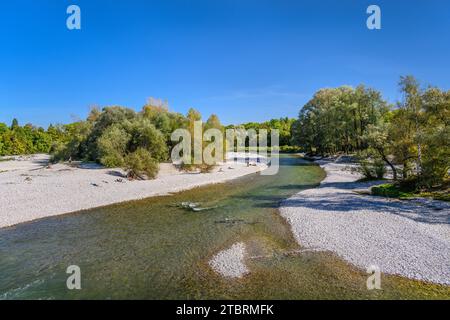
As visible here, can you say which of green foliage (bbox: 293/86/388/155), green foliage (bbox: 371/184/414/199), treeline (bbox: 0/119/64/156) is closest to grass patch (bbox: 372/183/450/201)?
green foliage (bbox: 371/184/414/199)

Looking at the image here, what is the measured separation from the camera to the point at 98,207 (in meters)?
22.9

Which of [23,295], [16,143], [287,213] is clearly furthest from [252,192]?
[16,143]

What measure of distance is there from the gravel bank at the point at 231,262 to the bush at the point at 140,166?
979 inches

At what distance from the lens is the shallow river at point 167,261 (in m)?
10.1

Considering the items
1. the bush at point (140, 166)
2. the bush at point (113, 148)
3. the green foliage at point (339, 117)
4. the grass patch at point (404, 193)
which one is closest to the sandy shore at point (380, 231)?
the grass patch at point (404, 193)

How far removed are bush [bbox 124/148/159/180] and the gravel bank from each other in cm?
2487

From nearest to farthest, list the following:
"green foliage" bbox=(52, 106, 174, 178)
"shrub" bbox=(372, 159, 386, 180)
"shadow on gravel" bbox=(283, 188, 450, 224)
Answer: "shadow on gravel" bbox=(283, 188, 450, 224) → "shrub" bbox=(372, 159, 386, 180) → "green foliage" bbox=(52, 106, 174, 178)

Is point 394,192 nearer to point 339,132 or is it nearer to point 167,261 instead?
point 167,261

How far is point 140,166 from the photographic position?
35.9m

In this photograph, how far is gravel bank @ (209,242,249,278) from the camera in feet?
38.1

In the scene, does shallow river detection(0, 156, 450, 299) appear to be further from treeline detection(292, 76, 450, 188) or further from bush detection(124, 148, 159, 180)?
bush detection(124, 148, 159, 180)

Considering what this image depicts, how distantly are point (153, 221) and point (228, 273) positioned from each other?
363 inches

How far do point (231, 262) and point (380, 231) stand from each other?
891 centimetres

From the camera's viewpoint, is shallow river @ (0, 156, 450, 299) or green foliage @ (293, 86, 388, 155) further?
green foliage @ (293, 86, 388, 155)
